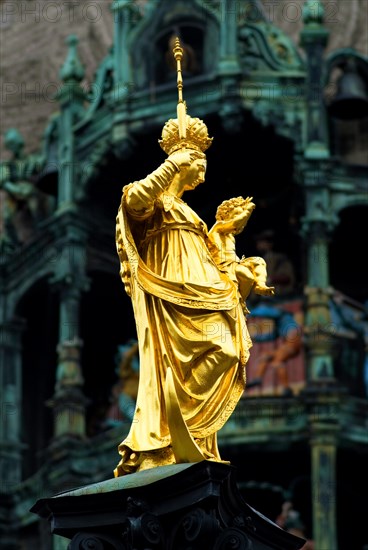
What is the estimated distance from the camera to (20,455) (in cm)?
3362

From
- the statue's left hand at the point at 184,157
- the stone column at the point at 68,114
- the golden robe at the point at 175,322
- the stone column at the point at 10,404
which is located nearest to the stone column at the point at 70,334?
the stone column at the point at 68,114

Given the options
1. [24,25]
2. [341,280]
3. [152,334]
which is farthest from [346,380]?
[152,334]

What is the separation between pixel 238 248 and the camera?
112 feet

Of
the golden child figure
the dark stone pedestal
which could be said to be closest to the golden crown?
the golden child figure

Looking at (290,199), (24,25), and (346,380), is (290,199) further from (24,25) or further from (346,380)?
(24,25)

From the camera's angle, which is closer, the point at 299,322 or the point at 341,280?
the point at 299,322

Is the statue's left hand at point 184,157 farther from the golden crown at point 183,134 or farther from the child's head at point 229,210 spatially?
the child's head at point 229,210

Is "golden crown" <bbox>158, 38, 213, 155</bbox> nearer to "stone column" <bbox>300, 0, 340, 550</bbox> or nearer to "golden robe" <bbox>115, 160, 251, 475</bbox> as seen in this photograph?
"golden robe" <bbox>115, 160, 251, 475</bbox>

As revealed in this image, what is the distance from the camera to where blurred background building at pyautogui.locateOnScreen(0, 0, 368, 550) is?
30.7 m

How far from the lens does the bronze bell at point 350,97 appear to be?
3222 centimetres

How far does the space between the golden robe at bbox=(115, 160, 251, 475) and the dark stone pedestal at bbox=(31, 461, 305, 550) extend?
536mm

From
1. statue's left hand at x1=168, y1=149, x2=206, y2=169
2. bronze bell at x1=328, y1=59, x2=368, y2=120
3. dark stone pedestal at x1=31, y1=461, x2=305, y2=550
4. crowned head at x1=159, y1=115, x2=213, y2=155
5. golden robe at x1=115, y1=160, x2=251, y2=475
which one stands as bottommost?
dark stone pedestal at x1=31, y1=461, x2=305, y2=550

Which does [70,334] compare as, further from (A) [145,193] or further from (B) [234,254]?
(A) [145,193]

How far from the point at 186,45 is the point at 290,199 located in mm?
2871
